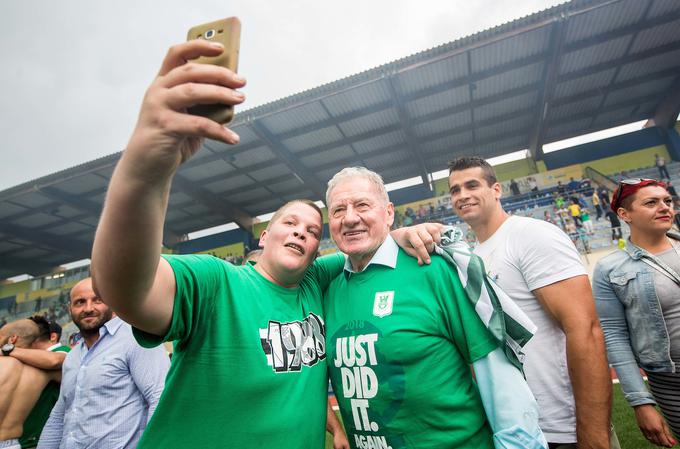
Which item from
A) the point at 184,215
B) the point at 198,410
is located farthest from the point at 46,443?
the point at 184,215

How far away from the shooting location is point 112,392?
2.71m

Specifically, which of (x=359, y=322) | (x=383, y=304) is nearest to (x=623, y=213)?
(x=383, y=304)

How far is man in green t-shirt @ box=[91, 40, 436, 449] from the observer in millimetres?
686

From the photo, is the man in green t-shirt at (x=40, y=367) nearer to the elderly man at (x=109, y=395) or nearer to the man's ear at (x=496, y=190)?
the elderly man at (x=109, y=395)

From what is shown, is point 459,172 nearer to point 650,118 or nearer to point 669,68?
point 669,68

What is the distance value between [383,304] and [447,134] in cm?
1681

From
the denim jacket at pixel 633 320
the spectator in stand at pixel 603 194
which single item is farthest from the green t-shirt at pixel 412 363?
the spectator in stand at pixel 603 194

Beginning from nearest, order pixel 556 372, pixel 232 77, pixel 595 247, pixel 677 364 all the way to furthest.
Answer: pixel 232 77
pixel 556 372
pixel 677 364
pixel 595 247

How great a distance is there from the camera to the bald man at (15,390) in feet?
10.9

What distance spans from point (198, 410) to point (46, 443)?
2787 millimetres

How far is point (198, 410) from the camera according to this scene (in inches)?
53.3

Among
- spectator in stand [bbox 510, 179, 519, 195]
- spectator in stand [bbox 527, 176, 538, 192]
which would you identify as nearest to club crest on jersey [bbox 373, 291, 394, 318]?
spectator in stand [bbox 510, 179, 519, 195]

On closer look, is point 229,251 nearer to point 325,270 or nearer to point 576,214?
point 576,214

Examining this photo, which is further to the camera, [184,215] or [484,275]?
[184,215]
